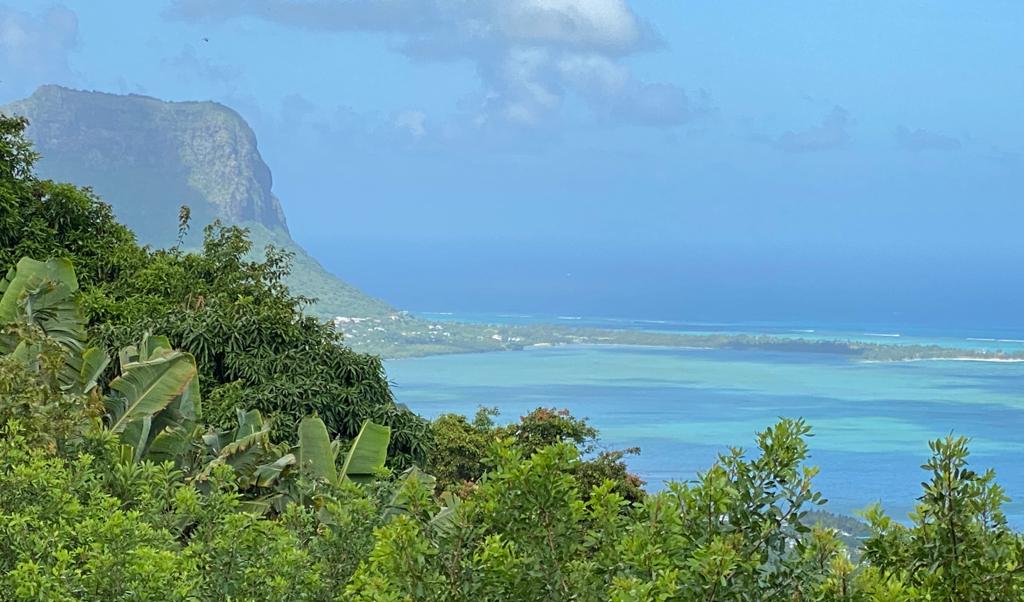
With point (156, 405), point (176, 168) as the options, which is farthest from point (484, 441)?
point (176, 168)

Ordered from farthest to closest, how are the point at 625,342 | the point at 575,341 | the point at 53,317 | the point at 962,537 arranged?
1. the point at 575,341
2. the point at 625,342
3. the point at 53,317
4. the point at 962,537

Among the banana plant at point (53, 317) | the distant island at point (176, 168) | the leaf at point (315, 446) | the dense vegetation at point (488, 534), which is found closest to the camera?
the dense vegetation at point (488, 534)

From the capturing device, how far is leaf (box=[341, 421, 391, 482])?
40.6 ft

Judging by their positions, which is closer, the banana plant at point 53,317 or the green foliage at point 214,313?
the banana plant at point 53,317

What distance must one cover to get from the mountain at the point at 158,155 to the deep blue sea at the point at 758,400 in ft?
50.5

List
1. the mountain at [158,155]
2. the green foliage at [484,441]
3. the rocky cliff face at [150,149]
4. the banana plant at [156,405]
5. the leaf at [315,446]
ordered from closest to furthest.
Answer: the banana plant at [156,405], the leaf at [315,446], the green foliage at [484,441], the mountain at [158,155], the rocky cliff face at [150,149]

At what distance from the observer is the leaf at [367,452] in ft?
40.6

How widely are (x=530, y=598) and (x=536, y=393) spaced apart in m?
98.8

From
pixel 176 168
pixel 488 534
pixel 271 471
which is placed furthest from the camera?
pixel 176 168

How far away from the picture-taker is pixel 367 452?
12422 millimetres

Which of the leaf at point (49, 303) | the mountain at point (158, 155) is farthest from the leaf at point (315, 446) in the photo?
the mountain at point (158, 155)

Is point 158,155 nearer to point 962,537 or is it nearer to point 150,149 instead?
point 150,149

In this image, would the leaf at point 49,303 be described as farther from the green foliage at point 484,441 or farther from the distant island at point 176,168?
the distant island at point 176,168

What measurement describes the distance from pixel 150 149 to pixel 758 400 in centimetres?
5817
